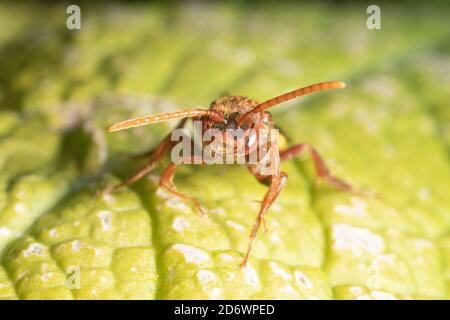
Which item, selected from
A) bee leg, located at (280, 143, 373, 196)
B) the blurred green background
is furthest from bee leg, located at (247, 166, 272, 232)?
bee leg, located at (280, 143, 373, 196)

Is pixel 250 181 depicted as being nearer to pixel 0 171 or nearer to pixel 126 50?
pixel 0 171

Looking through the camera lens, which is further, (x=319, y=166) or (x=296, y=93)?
(x=319, y=166)

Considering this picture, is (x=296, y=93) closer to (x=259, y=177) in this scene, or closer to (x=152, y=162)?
(x=259, y=177)

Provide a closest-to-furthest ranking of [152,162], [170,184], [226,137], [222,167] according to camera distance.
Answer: [226,137] < [170,184] < [152,162] < [222,167]

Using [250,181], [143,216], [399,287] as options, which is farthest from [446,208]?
[143,216]

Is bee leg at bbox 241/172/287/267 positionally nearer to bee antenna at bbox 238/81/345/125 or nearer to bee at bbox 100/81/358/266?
bee at bbox 100/81/358/266

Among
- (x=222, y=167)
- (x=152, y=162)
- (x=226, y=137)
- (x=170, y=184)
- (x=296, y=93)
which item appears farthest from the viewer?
(x=222, y=167)

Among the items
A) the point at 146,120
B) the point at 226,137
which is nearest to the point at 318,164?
the point at 226,137
